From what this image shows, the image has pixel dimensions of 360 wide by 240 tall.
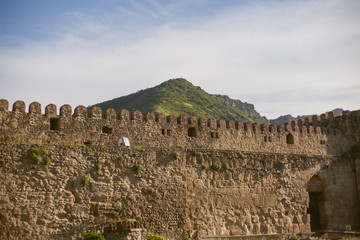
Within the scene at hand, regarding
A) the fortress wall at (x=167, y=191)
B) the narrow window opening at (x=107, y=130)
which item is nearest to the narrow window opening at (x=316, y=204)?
the fortress wall at (x=167, y=191)

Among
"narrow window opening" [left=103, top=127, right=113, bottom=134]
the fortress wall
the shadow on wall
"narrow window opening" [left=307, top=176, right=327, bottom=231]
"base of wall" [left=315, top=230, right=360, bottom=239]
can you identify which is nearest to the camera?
the fortress wall

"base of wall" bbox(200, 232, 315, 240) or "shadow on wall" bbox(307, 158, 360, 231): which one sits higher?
"shadow on wall" bbox(307, 158, 360, 231)

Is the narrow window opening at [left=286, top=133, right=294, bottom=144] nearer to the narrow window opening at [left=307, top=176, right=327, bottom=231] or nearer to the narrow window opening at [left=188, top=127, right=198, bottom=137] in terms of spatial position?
the narrow window opening at [left=307, top=176, right=327, bottom=231]

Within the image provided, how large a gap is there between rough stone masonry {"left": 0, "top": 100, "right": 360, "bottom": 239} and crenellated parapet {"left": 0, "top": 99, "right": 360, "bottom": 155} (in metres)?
0.05

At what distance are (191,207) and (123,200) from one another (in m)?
3.13

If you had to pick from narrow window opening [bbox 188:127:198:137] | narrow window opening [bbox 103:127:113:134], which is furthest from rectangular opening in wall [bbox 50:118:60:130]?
narrow window opening [bbox 188:127:198:137]

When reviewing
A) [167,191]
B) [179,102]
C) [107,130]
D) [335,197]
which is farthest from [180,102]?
[167,191]

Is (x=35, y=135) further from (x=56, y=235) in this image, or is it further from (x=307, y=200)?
(x=307, y=200)

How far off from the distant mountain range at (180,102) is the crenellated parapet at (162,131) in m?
17.0

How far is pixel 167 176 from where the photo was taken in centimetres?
1933

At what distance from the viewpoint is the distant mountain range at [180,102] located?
4497cm

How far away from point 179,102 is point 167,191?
29323 millimetres

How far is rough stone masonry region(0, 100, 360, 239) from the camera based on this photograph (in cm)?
1667

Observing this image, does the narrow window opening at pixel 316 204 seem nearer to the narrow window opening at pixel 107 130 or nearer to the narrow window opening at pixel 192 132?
the narrow window opening at pixel 192 132
